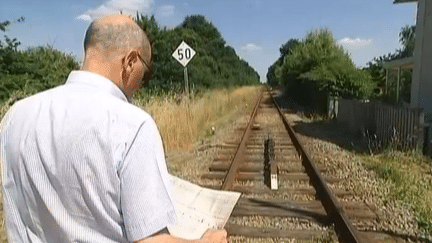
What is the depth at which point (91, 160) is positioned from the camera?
97 centimetres

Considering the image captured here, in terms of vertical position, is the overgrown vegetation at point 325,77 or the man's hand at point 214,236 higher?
the overgrown vegetation at point 325,77

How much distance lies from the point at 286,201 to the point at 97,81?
163 inches

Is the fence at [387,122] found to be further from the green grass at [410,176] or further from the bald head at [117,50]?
the bald head at [117,50]

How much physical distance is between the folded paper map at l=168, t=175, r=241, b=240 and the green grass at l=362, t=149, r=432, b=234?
3552 millimetres

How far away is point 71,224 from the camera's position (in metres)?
1.05

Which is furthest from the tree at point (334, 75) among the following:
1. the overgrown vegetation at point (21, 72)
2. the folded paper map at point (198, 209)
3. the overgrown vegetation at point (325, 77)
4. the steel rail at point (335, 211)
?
the folded paper map at point (198, 209)

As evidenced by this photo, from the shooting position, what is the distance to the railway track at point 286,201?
12.5 ft

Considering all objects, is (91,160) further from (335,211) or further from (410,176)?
(410,176)

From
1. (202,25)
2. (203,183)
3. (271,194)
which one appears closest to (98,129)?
(271,194)

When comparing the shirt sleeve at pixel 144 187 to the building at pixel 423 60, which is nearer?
the shirt sleeve at pixel 144 187

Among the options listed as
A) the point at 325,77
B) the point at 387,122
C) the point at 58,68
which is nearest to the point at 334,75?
the point at 325,77

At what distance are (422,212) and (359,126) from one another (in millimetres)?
8483

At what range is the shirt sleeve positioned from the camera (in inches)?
37.9

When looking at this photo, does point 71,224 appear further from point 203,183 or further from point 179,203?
point 203,183
